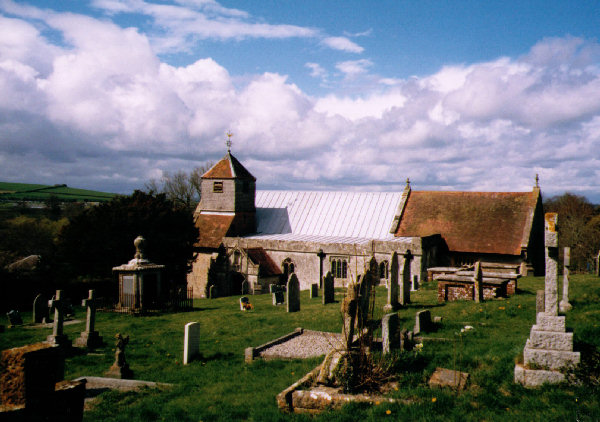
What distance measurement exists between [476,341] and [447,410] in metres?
3.94

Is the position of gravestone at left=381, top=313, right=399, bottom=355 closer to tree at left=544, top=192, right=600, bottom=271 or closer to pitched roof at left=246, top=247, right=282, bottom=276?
pitched roof at left=246, top=247, right=282, bottom=276

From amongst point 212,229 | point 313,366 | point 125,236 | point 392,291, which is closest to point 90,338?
point 313,366

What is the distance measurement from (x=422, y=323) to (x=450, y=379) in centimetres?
425

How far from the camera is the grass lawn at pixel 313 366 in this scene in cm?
603

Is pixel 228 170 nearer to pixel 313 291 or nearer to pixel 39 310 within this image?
pixel 313 291

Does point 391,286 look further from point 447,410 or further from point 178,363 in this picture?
point 447,410

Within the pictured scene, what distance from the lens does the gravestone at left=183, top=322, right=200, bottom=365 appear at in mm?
10516

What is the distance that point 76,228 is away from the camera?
83.9ft

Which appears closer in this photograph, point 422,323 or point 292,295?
point 422,323

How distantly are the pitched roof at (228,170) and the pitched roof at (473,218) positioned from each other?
13188mm

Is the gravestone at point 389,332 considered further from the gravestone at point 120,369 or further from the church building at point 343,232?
the church building at point 343,232

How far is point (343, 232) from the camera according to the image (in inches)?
1278

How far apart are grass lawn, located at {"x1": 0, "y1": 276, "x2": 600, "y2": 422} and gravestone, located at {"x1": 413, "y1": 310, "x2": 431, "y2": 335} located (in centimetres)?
37

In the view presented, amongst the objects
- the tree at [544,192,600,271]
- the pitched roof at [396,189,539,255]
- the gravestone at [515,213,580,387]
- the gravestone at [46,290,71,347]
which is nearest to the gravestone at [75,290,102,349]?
the gravestone at [46,290,71,347]
